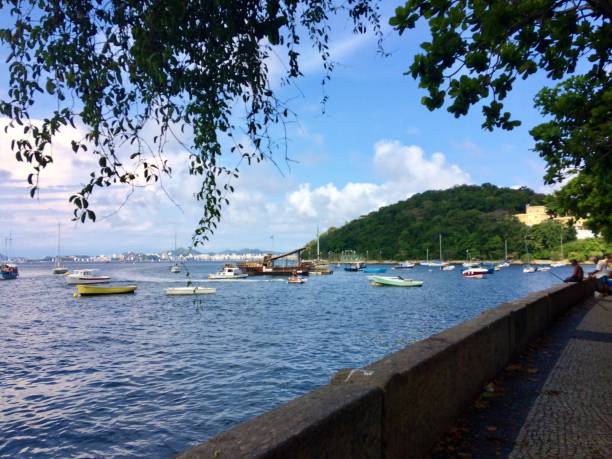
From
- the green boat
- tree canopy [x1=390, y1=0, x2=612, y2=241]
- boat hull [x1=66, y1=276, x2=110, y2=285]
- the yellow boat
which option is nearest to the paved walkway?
tree canopy [x1=390, y1=0, x2=612, y2=241]

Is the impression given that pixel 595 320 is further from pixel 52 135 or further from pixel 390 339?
pixel 390 339

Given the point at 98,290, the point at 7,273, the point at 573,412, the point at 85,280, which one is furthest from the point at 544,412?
the point at 7,273

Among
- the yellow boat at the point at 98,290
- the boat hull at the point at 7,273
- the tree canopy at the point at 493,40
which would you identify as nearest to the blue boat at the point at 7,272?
the boat hull at the point at 7,273

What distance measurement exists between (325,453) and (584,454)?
8.89ft

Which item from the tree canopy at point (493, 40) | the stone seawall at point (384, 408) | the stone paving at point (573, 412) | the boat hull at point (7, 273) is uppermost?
the tree canopy at point (493, 40)

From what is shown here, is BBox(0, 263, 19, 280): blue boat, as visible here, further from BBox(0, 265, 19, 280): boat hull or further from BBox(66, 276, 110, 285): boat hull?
BBox(66, 276, 110, 285): boat hull

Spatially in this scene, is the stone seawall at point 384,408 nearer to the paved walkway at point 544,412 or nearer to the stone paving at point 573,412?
the paved walkway at point 544,412

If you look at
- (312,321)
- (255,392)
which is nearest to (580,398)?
(255,392)

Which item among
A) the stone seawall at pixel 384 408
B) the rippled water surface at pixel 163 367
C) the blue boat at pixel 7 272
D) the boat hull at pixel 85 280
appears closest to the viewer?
the stone seawall at pixel 384 408

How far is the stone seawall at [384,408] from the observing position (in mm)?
2455

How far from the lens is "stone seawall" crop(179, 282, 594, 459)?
2455 mm

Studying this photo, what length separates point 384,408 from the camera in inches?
132

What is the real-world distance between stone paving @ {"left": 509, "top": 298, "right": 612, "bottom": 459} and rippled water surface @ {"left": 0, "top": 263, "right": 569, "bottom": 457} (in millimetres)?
5120

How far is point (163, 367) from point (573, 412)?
18.0 m
